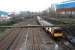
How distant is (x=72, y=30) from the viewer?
26.5m

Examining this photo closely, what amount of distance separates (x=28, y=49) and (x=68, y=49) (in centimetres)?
331

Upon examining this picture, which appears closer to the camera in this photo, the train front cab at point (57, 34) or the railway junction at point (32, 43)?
the railway junction at point (32, 43)

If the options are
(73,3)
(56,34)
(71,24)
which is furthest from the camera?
(73,3)

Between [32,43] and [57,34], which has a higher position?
[57,34]

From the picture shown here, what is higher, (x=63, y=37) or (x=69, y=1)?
(x=69, y=1)

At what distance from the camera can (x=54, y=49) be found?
1661cm

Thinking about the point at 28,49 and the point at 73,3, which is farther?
the point at 73,3

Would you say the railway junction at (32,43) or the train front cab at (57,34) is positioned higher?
the train front cab at (57,34)

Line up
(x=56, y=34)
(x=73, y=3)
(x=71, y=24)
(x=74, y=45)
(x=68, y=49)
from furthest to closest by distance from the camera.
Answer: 1. (x=73, y=3)
2. (x=71, y=24)
3. (x=56, y=34)
4. (x=74, y=45)
5. (x=68, y=49)

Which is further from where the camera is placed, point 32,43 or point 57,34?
point 57,34

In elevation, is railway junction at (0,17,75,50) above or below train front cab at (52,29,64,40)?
below

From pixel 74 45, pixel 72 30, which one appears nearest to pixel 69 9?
pixel 72 30

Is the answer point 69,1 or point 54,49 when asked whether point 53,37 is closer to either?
point 54,49

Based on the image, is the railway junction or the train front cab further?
the train front cab
